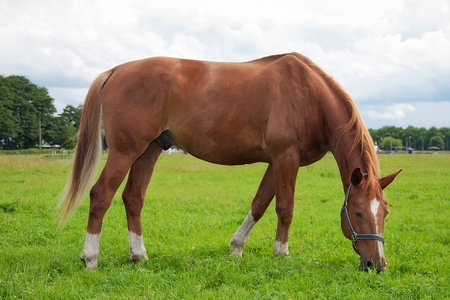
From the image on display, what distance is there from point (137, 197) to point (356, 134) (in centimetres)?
288

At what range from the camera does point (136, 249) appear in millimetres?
4520

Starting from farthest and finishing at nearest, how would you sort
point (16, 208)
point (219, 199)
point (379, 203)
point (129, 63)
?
point (219, 199) < point (16, 208) < point (129, 63) < point (379, 203)

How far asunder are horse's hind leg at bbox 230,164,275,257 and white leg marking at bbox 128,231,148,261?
1.19m

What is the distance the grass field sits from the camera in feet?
11.2

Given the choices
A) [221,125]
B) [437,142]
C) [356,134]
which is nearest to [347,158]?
[356,134]

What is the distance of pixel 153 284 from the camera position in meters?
3.61

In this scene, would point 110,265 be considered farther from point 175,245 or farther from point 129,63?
point 129,63

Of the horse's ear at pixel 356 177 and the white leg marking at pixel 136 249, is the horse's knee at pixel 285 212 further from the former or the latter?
the white leg marking at pixel 136 249

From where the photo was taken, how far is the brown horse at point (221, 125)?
4191 millimetres

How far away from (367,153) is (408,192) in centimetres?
823

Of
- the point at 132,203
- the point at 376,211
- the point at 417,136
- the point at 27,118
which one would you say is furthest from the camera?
the point at 417,136

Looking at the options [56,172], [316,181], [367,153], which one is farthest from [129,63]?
[56,172]

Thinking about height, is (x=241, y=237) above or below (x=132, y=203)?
below

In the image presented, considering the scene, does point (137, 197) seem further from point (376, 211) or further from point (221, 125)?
point (376, 211)
